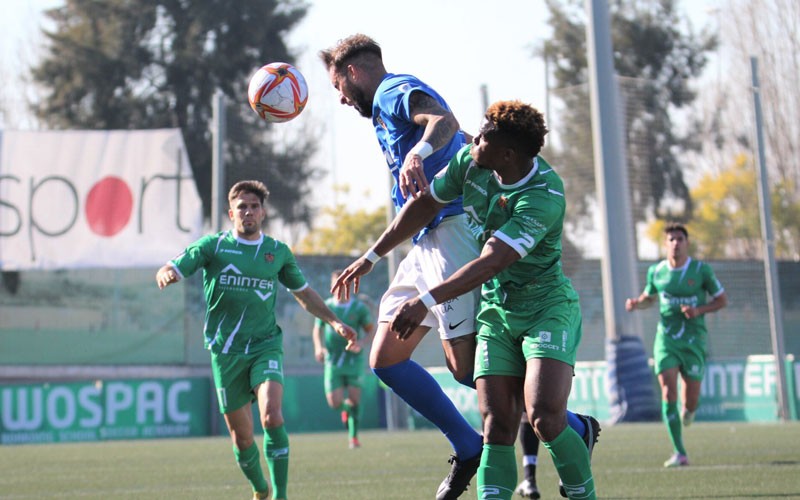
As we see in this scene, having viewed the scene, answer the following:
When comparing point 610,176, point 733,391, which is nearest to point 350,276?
point 610,176

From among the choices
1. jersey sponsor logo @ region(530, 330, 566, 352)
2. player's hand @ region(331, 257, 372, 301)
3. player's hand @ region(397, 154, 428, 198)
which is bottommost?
jersey sponsor logo @ region(530, 330, 566, 352)

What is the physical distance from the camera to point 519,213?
5785 millimetres

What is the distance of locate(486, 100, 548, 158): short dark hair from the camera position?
5.80m

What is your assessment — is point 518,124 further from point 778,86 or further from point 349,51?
point 778,86

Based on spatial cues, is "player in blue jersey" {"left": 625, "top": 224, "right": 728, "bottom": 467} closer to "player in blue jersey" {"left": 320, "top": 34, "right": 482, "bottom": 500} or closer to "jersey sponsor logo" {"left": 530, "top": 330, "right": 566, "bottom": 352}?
"player in blue jersey" {"left": 320, "top": 34, "right": 482, "bottom": 500}

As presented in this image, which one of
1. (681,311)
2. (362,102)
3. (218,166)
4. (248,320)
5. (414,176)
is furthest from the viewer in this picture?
(218,166)

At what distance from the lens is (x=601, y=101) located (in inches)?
854

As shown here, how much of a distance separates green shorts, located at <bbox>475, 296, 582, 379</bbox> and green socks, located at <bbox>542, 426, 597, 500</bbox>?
14.5 inches

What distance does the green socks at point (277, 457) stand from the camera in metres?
8.59

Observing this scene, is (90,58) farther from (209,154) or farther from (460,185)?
(460,185)

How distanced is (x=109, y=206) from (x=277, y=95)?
17471 millimetres

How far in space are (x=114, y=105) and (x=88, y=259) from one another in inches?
675

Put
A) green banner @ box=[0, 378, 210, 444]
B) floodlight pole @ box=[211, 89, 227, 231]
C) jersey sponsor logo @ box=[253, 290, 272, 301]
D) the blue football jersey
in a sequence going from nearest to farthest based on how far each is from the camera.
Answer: the blue football jersey → jersey sponsor logo @ box=[253, 290, 272, 301] → green banner @ box=[0, 378, 210, 444] → floodlight pole @ box=[211, 89, 227, 231]

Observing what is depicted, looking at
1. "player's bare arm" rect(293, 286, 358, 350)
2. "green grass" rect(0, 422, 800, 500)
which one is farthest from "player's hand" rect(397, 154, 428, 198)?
"green grass" rect(0, 422, 800, 500)
